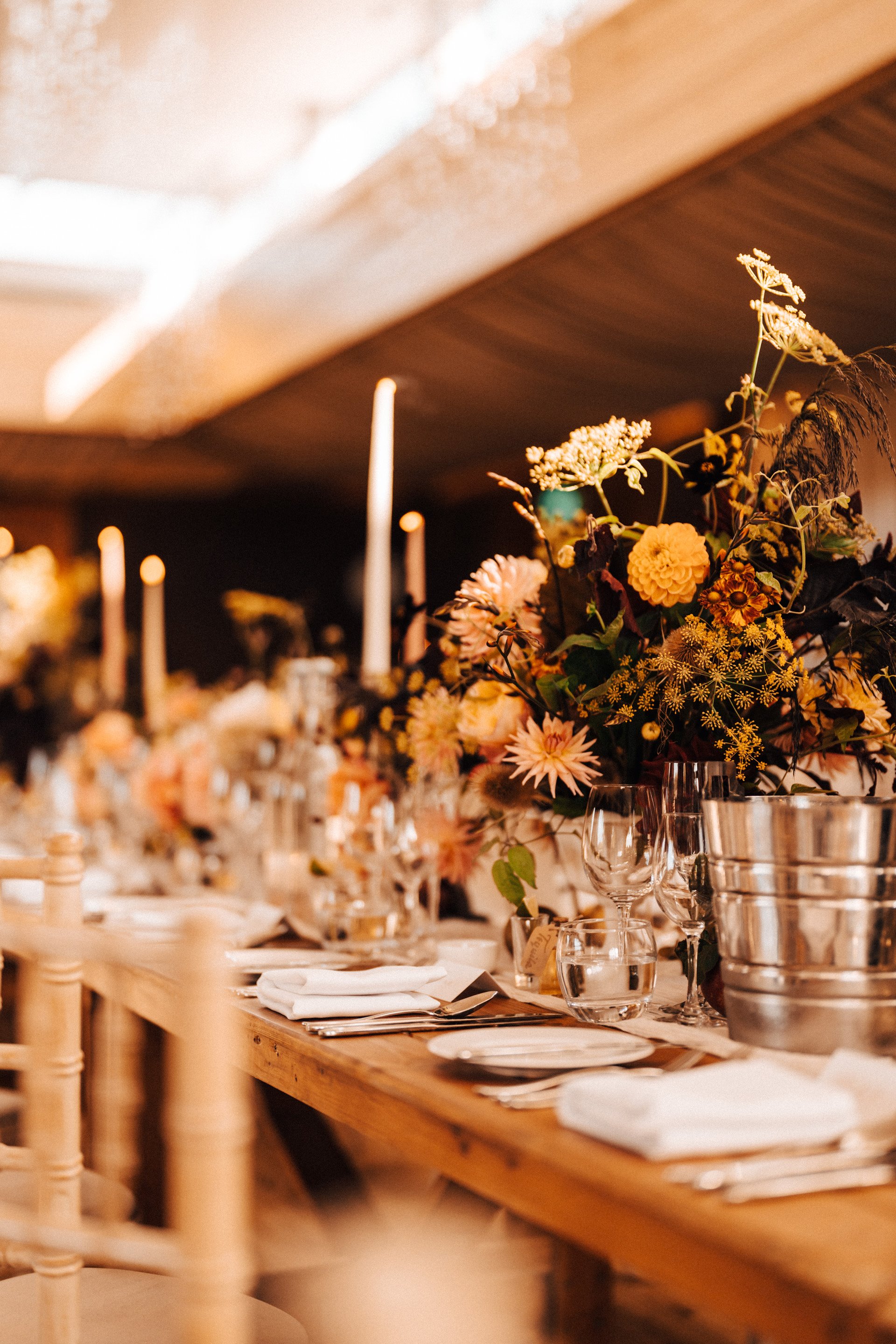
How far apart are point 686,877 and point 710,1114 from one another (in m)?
0.44

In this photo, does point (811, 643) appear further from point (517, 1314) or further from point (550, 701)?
point (517, 1314)

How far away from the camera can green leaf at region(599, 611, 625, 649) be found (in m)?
1.42

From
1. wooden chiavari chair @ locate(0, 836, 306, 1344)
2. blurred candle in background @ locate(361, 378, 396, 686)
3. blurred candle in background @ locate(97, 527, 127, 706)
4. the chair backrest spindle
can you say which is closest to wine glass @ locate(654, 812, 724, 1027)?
wooden chiavari chair @ locate(0, 836, 306, 1344)

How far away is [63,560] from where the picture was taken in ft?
23.4

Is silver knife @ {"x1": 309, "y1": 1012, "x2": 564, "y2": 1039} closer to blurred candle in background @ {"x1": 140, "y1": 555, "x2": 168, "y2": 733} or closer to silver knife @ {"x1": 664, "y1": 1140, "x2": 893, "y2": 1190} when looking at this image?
silver knife @ {"x1": 664, "y1": 1140, "x2": 893, "y2": 1190}

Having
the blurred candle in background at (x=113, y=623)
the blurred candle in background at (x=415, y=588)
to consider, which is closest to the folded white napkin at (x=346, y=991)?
the blurred candle in background at (x=415, y=588)

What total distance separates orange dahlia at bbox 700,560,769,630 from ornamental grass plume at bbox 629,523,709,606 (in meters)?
0.02

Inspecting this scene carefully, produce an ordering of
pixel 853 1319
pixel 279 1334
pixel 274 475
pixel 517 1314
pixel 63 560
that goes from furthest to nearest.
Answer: pixel 63 560 < pixel 274 475 < pixel 517 1314 < pixel 279 1334 < pixel 853 1319

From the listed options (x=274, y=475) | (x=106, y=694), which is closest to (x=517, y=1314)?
(x=106, y=694)

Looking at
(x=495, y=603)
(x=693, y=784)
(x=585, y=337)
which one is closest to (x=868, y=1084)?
(x=693, y=784)

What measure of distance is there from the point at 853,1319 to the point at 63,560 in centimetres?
688

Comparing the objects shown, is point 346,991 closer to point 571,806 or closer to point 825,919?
point 571,806

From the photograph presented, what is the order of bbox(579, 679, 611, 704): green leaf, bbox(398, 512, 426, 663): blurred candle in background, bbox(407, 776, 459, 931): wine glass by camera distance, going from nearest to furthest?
bbox(579, 679, 611, 704): green leaf, bbox(407, 776, 459, 931): wine glass, bbox(398, 512, 426, 663): blurred candle in background

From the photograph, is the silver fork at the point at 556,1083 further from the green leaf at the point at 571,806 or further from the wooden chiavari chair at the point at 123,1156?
the green leaf at the point at 571,806
